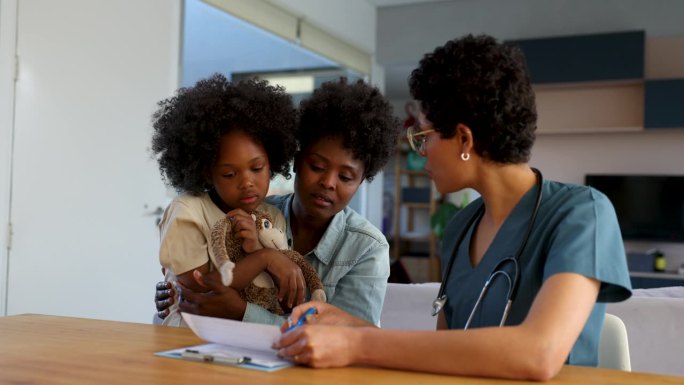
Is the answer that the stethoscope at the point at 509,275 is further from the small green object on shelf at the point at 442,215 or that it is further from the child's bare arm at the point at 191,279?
the small green object on shelf at the point at 442,215

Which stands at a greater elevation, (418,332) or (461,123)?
(461,123)

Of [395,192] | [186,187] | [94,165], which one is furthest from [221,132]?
[395,192]

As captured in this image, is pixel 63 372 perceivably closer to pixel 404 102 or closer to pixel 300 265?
pixel 300 265

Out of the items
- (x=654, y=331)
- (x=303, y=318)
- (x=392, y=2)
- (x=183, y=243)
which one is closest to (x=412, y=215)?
(x=392, y=2)

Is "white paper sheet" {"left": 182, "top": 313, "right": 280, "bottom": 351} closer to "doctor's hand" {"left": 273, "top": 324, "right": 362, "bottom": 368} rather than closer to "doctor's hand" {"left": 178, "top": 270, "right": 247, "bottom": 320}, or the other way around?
"doctor's hand" {"left": 273, "top": 324, "right": 362, "bottom": 368}

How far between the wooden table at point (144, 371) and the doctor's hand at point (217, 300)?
104 millimetres

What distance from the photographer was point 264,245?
5.16 ft

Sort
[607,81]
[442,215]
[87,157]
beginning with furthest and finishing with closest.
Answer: [442,215] < [607,81] < [87,157]

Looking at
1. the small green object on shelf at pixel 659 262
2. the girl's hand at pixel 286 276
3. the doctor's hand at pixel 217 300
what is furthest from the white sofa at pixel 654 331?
the small green object on shelf at pixel 659 262

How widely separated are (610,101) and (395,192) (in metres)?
3.67

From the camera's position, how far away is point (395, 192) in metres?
9.21

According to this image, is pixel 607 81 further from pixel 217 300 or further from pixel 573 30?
pixel 217 300

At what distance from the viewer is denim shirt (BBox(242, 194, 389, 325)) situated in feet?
5.49

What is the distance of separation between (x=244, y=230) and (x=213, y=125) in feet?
0.86
